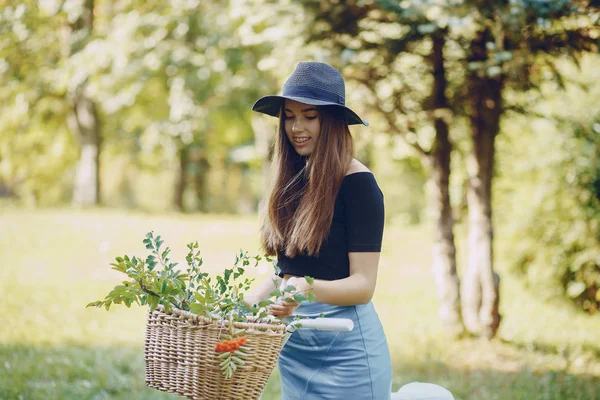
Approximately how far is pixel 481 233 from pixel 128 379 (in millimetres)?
3599

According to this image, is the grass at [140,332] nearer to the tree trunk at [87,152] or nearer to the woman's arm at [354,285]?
the woman's arm at [354,285]

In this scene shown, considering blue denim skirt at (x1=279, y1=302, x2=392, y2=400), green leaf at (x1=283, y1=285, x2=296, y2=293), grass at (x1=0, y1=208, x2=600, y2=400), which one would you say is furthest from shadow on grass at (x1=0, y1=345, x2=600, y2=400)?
green leaf at (x1=283, y1=285, x2=296, y2=293)

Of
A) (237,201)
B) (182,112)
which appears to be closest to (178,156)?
(182,112)

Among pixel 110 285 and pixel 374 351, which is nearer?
pixel 374 351

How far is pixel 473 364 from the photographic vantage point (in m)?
6.17

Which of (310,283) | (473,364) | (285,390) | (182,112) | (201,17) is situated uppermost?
(201,17)

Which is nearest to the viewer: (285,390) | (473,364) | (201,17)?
(285,390)

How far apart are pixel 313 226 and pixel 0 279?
8090 mm

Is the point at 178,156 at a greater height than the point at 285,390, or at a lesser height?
greater

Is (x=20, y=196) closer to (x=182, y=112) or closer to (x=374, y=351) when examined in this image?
(x=182, y=112)

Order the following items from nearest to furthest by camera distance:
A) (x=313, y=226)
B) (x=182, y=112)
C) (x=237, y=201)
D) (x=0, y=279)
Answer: (x=313, y=226)
(x=0, y=279)
(x=182, y=112)
(x=237, y=201)

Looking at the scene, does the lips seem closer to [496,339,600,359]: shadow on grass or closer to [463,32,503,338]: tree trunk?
[463,32,503,338]: tree trunk

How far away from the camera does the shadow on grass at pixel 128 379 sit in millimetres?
5184

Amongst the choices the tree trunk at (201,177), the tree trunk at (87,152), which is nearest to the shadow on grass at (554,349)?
the tree trunk at (87,152)
